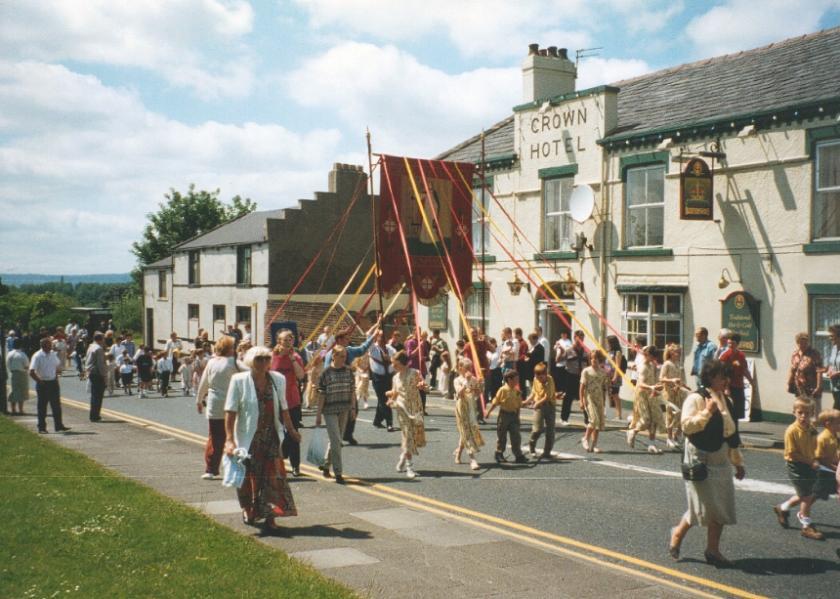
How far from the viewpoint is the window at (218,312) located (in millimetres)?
42728

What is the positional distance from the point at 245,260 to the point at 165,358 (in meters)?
16.1

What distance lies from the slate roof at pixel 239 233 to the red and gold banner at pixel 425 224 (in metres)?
20.7

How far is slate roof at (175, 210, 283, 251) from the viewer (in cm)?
4100

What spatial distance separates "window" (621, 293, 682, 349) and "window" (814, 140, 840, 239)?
3.80 metres

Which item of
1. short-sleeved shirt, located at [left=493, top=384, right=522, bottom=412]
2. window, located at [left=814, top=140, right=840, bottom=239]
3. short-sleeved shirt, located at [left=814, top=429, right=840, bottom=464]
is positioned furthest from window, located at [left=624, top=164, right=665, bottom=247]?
short-sleeved shirt, located at [left=814, top=429, right=840, bottom=464]

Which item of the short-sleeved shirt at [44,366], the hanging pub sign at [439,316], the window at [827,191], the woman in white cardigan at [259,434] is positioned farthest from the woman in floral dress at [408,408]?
the hanging pub sign at [439,316]

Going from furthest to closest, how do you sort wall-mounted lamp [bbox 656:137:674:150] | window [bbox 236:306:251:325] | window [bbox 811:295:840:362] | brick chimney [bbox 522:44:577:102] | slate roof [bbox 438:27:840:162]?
window [bbox 236:306:251:325]
brick chimney [bbox 522:44:577:102]
wall-mounted lamp [bbox 656:137:674:150]
slate roof [bbox 438:27:840:162]
window [bbox 811:295:840:362]

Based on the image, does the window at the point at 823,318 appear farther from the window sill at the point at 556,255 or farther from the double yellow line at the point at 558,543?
the double yellow line at the point at 558,543

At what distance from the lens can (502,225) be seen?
85.1ft

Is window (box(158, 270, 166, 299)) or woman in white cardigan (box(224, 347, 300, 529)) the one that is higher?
window (box(158, 270, 166, 299))

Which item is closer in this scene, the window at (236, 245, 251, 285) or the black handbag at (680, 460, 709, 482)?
the black handbag at (680, 460, 709, 482)

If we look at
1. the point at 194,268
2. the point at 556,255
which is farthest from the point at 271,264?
the point at 556,255

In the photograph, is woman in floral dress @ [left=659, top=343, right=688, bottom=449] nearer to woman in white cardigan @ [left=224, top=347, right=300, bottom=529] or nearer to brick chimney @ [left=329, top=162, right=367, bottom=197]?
woman in white cardigan @ [left=224, top=347, right=300, bottom=529]

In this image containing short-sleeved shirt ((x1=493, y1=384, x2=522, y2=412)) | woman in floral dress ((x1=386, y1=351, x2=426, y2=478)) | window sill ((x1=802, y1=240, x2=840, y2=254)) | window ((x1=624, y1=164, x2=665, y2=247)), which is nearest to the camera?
woman in floral dress ((x1=386, y1=351, x2=426, y2=478))
